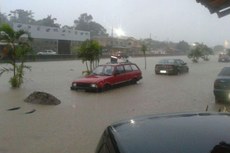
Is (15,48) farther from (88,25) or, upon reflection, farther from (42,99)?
(88,25)

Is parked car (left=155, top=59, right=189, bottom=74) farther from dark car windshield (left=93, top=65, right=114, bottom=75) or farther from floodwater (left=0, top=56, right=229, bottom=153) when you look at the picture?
dark car windshield (left=93, top=65, right=114, bottom=75)

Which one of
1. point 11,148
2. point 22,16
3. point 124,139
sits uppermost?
point 22,16

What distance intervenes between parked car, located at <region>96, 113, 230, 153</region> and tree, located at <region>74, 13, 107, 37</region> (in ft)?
445

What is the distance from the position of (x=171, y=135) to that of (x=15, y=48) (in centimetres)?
1601

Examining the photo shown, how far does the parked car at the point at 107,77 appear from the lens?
15.2m

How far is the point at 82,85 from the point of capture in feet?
50.7

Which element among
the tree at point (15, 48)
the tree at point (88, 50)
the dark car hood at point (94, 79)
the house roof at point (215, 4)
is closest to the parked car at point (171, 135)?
the house roof at point (215, 4)

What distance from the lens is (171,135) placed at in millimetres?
2338

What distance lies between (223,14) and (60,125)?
4.99m

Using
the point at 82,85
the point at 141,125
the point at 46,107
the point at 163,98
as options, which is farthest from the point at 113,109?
the point at 141,125

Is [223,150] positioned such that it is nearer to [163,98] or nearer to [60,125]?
[60,125]

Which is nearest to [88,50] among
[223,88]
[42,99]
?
[42,99]

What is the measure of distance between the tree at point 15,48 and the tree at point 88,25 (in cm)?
12056

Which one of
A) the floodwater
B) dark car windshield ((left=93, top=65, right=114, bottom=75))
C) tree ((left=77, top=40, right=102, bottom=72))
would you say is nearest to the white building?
tree ((left=77, top=40, right=102, bottom=72))
